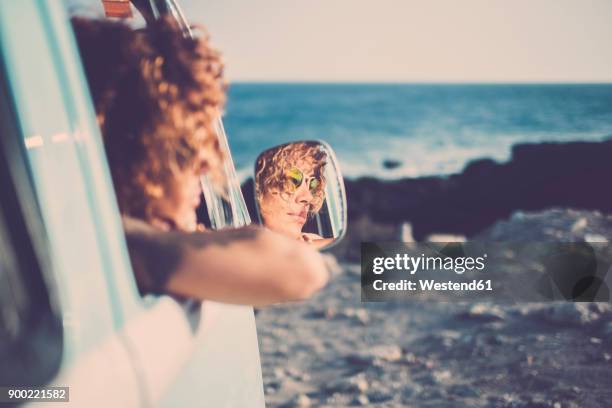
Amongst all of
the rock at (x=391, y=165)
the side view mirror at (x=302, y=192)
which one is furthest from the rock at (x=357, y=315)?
the rock at (x=391, y=165)

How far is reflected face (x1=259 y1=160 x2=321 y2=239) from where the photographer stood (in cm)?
172

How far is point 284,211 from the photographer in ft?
5.67

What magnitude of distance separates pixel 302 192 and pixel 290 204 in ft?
0.22

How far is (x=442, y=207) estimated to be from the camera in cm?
557

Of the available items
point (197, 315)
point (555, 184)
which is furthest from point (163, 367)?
point (555, 184)

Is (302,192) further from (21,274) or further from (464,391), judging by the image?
(464,391)

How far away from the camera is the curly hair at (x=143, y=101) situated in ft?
3.17

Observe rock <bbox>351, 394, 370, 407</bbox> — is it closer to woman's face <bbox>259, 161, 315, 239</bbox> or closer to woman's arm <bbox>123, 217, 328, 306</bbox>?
woman's face <bbox>259, 161, 315, 239</bbox>

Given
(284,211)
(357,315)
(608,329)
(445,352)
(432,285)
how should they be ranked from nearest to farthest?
(284,211), (432,285), (608,329), (445,352), (357,315)

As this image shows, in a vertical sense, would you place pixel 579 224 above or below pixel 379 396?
above

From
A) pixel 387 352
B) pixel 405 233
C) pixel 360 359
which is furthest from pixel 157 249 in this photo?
pixel 405 233

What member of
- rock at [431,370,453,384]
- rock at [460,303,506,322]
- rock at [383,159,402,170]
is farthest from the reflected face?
rock at [383,159,402,170]

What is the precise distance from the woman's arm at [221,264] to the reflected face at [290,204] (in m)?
0.71

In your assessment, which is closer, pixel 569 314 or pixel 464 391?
pixel 464 391
